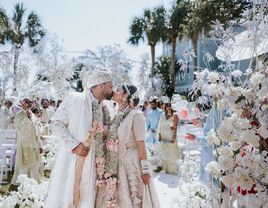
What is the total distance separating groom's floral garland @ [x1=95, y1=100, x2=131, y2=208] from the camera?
3805mm

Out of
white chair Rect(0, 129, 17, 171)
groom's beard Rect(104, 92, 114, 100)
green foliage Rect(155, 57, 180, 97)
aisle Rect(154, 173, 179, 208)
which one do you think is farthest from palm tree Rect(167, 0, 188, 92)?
groom's beard Rect(104, 92, 114, 100)

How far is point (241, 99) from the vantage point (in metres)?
2.29

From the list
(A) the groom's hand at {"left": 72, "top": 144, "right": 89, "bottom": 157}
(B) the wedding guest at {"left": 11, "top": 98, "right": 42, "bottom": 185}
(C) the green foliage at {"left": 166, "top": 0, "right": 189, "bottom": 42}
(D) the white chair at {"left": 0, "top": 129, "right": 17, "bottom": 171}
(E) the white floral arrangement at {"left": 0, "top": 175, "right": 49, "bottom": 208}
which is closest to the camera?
(A) the groom's hand at {"left": 72, "top": 144, "right": 89, "bottom": 157}

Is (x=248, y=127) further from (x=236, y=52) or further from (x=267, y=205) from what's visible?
(x=236, y=52)

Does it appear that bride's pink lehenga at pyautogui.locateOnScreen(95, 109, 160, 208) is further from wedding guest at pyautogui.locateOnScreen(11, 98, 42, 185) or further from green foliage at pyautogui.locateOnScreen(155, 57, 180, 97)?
green foliage at pyautogui.locateOnScreen(155, 57, 180, 97)

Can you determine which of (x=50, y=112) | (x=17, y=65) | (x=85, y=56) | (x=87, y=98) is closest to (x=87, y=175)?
(x=87, y=98)

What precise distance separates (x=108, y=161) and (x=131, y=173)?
0.81 ft

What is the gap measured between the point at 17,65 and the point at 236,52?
15.7 meters

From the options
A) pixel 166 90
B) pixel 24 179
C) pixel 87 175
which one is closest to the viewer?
pixel 87 175

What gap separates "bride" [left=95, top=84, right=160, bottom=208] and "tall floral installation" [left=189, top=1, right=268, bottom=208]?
4.21 ft

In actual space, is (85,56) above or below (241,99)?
above

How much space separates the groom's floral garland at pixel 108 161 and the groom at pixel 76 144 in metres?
0.06

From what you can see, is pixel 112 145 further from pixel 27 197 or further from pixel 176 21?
pixel 176 21

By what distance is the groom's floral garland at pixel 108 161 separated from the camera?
3805mm
